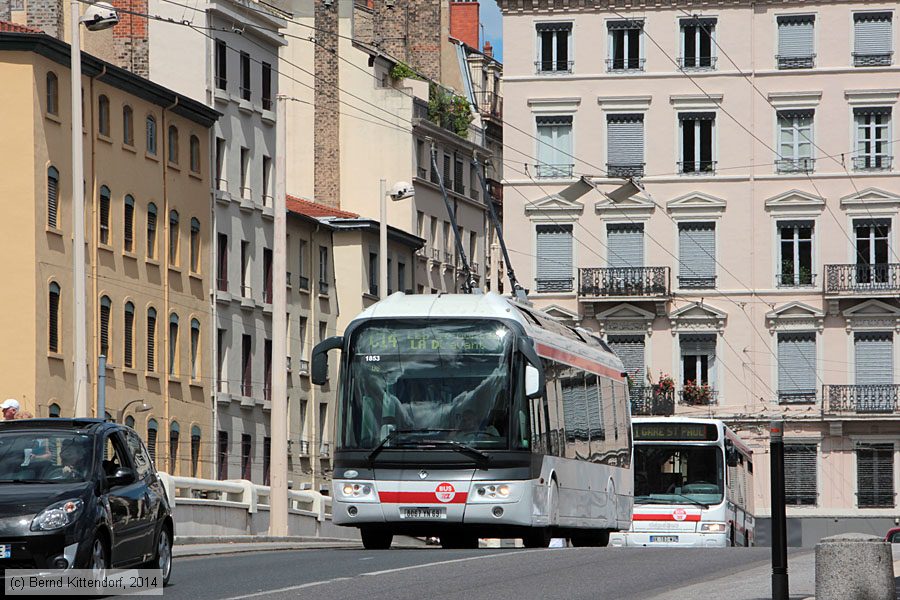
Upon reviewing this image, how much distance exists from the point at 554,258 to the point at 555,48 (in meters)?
7.11

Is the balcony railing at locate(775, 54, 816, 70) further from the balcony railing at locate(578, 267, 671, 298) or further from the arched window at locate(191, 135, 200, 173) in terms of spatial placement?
the arched window at locate(191, 135, 200, 173)

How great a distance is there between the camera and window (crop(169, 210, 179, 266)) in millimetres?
64250

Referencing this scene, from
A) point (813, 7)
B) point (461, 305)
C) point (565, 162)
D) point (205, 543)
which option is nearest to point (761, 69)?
point (813, 7)

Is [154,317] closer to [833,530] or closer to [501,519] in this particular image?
[833,530]

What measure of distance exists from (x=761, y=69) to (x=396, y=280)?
21.3 meters

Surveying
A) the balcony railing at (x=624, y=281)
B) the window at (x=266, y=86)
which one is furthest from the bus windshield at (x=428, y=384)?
the window at (x=266, y=86)

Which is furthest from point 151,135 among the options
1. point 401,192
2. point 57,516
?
point 57,516

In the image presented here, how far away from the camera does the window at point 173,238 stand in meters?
64.2

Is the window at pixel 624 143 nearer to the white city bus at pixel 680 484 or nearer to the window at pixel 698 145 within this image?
the window at pixel 698 145

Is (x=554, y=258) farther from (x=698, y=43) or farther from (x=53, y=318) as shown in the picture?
(x=53, y=318)

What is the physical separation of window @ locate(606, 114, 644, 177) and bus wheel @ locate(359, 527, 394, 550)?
44.0m

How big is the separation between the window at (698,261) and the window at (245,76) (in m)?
15.2

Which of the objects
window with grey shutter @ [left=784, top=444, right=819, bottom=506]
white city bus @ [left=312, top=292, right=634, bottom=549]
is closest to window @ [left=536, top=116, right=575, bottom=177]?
window with grey shutter @ [left=784, top=444, right=819, bottom=506]

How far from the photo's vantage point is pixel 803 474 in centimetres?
7025
